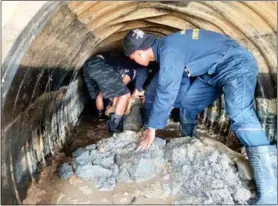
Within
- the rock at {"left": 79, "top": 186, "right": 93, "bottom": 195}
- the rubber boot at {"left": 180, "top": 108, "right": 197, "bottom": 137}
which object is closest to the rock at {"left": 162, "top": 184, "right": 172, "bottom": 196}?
the rock at {"left": 79, "top": 186, "right": 93, "bottom": 195}

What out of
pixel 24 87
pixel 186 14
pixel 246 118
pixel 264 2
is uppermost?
pixel 186 14

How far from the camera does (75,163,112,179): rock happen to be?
151 inches

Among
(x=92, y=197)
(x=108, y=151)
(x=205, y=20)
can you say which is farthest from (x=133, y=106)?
(x=92, y=197)

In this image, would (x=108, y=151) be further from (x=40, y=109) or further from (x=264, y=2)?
(x=264, y=2)

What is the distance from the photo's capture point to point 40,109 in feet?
11.9

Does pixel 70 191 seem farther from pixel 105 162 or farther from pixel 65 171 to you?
pixel 105 162

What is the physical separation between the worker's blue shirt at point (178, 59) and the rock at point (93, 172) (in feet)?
2.40

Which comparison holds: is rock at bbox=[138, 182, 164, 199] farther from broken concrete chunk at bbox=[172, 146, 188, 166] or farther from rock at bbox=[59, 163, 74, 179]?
rock at bbox=[59, 163, 74, 179]

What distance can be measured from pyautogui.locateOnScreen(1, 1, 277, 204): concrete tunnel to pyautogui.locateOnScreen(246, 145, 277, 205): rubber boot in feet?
3.09

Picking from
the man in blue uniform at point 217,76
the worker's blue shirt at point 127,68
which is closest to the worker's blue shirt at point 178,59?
the man in blue uniform at point 217,76

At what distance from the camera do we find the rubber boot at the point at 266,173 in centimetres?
318

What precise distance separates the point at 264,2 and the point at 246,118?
1071mm

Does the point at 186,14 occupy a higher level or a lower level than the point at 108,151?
higher

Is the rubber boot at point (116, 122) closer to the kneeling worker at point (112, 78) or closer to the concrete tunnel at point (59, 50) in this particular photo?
the kneeling worker at point (112, 78)
